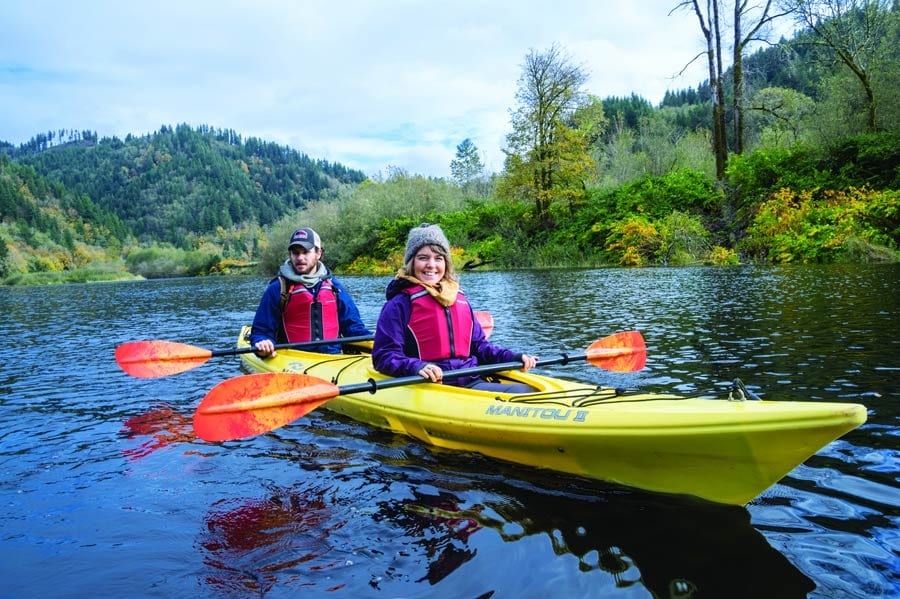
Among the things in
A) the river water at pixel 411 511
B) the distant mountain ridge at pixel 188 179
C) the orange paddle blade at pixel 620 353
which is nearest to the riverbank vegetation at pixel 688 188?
the river water at pixel 411 511

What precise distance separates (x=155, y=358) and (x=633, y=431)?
4670 mm

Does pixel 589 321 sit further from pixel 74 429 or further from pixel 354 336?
pixel 74 429

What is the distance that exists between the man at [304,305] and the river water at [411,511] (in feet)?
3.51

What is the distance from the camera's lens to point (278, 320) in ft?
19.7

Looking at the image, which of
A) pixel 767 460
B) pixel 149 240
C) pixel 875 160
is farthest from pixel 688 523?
pixel 149 240

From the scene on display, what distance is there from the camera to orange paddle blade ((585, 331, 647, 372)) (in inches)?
178

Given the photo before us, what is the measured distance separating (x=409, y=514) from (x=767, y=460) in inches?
67.1

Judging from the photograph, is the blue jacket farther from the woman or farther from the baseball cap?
the woman

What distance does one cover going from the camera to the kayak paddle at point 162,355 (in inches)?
219

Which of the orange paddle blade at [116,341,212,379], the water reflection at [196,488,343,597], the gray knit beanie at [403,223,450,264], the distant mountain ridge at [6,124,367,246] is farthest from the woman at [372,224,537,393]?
the distant mountain ridge at [6,124,367,246]

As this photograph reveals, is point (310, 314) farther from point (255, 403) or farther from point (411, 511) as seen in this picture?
point (411, 511)

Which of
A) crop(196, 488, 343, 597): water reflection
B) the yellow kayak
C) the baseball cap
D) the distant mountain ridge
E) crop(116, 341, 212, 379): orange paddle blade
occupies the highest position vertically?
the distant mountain ridge

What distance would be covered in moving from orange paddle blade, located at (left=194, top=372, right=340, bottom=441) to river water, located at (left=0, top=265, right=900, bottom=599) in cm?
35

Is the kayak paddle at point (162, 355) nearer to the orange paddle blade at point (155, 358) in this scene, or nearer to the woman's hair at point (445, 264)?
the orange paddle blade at point (155, 358)
